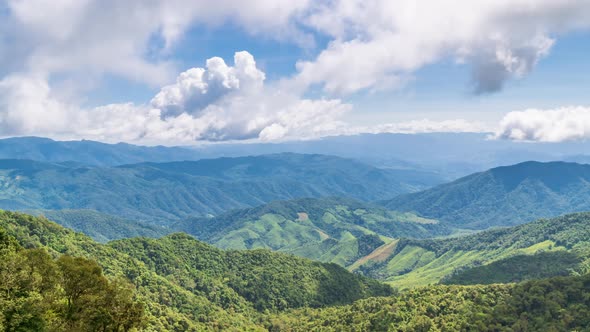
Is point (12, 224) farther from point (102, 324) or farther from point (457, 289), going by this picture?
point (457, 289)

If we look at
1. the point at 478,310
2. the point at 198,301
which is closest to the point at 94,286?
the point at 198,301

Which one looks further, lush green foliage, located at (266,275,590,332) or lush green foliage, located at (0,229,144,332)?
lush green foliage, located at (266,275,590,332)

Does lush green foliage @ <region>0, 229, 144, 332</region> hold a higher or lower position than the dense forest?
higher

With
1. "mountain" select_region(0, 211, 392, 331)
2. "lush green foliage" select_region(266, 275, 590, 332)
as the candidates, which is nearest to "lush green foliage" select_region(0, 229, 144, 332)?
"mountain" select_region(0, 211, 392, 331)

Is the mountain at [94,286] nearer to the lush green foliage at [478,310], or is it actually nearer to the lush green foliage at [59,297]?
the lush green foliage at [59,297]

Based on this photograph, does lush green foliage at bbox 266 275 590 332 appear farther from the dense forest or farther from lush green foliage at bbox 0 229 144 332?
lush green foliage at bbox 0 229 144 332

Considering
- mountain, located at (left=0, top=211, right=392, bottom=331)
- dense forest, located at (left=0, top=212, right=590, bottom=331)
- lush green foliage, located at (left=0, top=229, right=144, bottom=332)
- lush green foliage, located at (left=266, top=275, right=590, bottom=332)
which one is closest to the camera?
lush green foliage, located at (left=0, top=229, right=144, bottom=332)

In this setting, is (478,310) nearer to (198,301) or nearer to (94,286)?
(198,301)

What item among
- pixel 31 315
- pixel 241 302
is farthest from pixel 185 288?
pixel 31 315
